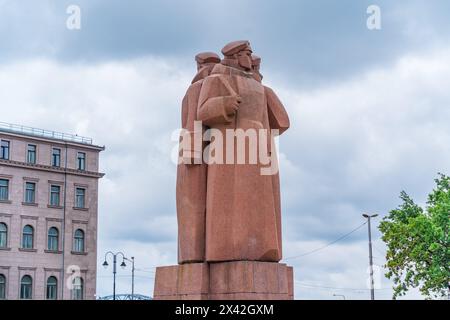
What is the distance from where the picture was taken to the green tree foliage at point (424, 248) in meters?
36.9

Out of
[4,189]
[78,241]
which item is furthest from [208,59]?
[78,241]

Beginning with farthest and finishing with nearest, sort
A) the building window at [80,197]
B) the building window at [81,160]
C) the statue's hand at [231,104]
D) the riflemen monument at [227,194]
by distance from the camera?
the building window at [81,160] < the building window at [80,197] < the statue's hand at [231,104] < the riflemen monument at [227,194]

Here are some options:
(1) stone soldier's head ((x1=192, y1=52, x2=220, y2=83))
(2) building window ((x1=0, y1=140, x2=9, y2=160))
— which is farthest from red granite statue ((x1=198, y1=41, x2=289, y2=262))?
(2) building window ((x1=0, y1=140, x2=9, y2=160))

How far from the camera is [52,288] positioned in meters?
66.8

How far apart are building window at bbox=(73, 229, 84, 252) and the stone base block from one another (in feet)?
185

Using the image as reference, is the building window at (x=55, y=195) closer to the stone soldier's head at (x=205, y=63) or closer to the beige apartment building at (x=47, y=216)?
the beige apartment building at (x=47, y=216)

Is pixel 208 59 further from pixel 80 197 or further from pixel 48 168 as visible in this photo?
pixel 80 197

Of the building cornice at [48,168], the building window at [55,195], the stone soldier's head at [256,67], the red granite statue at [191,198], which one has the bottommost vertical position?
the red granite statue at [191,198]

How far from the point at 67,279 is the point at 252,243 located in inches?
2228

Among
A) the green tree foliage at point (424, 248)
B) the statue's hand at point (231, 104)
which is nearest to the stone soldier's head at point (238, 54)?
the statue's hand at point (231, 104)

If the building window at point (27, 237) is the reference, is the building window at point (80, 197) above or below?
above

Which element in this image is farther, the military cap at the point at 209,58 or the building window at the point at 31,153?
the building window at the point at 31,153

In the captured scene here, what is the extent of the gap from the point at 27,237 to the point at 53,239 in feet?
A: 7.54

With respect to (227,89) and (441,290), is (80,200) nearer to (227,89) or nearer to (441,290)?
(441,290)
